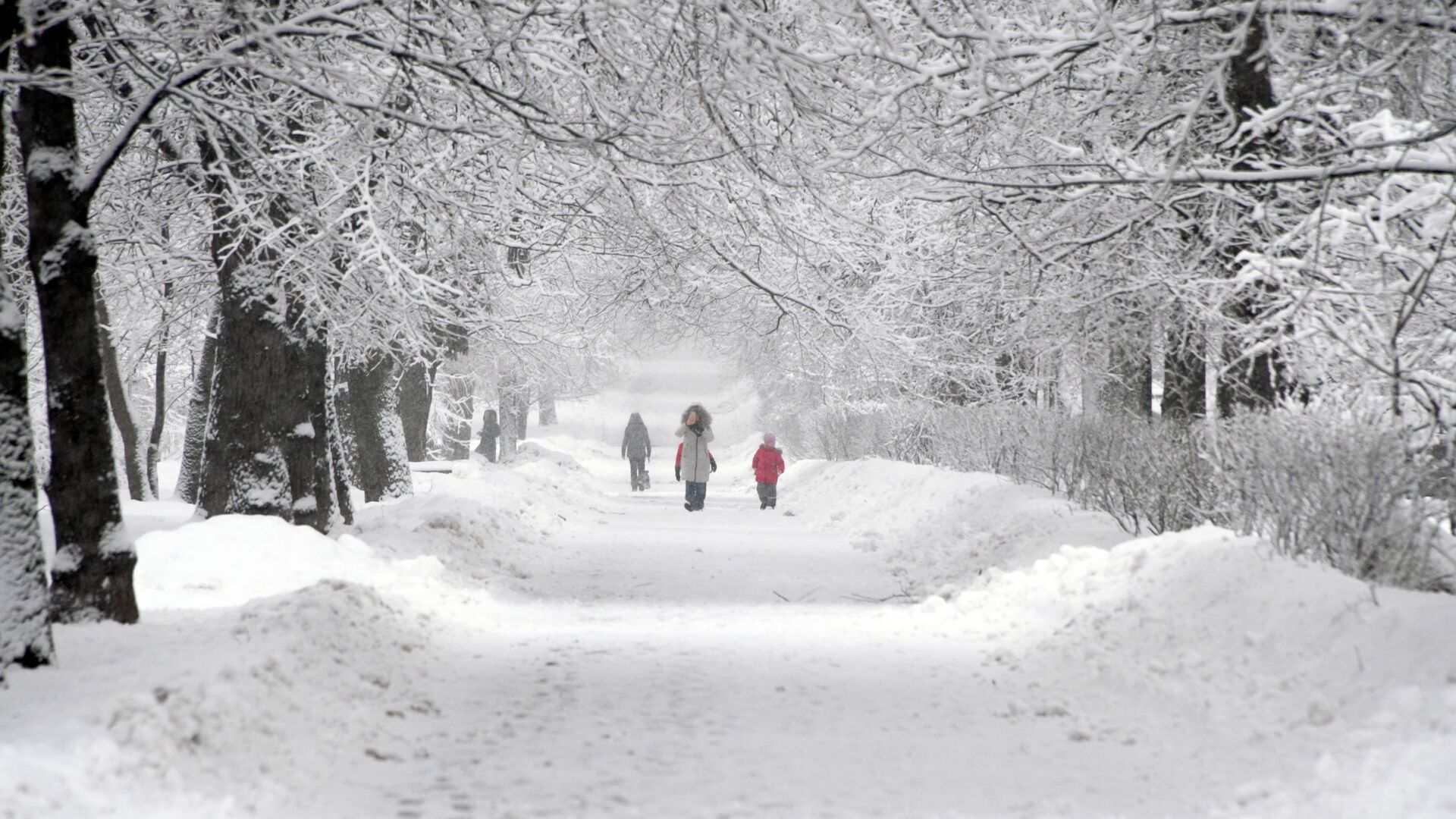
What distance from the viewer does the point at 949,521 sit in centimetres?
1349

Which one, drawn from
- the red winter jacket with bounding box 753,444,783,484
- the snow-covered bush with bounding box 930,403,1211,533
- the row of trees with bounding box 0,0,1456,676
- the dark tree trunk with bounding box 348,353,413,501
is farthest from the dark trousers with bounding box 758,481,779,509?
the dark tree trunk with bounding box 348,353,413,501

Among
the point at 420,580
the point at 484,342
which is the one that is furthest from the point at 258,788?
the point at 484,342

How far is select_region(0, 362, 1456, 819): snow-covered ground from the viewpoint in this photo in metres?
4.37

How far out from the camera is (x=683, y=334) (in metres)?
20.3

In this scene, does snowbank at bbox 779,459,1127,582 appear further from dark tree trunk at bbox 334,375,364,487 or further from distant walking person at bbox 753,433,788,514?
dark tree trunk at bbox 334,375,364,487

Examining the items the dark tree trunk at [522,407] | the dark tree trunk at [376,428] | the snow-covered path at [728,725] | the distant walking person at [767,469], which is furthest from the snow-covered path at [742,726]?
the dark tree trunk at [522,407]

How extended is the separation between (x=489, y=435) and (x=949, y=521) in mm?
24772

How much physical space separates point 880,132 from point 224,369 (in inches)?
238

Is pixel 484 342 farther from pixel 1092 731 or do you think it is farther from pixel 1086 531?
pixel 1092 731

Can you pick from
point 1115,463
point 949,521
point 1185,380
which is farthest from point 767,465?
point 1115,463

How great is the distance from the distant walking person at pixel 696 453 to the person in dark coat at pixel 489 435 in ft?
51.4

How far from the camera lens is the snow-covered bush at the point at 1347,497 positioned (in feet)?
22.2

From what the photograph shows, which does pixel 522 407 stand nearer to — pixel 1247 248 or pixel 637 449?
pixel 637 449

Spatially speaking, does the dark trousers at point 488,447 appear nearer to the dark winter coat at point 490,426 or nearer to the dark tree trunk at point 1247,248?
the dark winter coat at point 490,426
